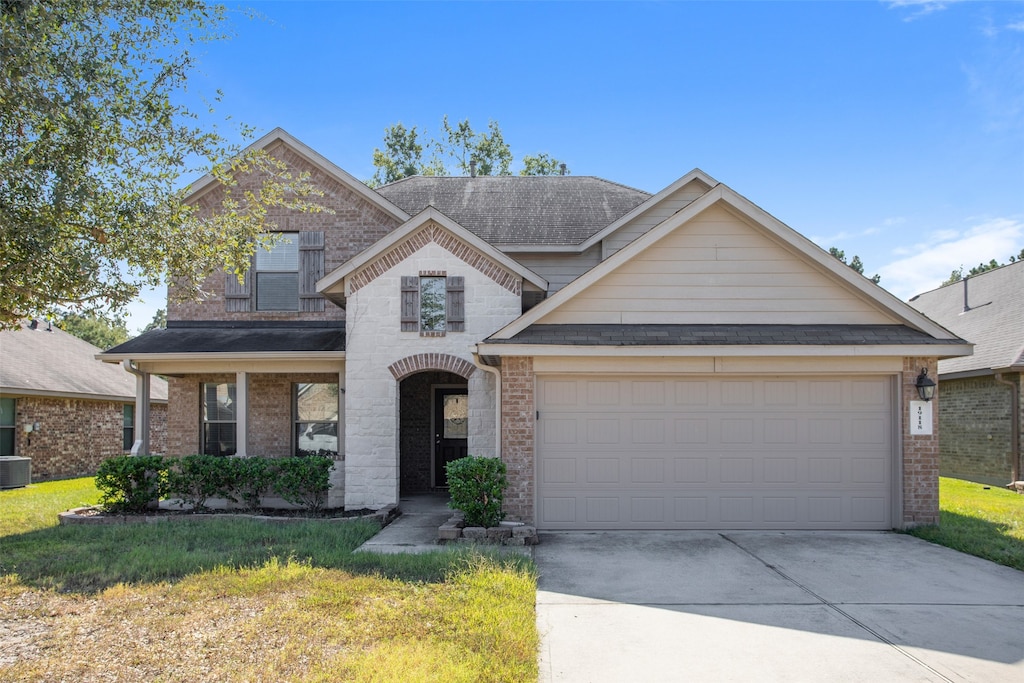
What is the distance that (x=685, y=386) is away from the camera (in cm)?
1040

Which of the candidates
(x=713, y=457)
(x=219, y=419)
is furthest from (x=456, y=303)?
(x=219, y=419)

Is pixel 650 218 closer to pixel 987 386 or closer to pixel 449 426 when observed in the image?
pixel 449 426

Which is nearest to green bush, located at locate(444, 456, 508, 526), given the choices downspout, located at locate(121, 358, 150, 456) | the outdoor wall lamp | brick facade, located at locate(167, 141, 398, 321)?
the outdoor wall lamp

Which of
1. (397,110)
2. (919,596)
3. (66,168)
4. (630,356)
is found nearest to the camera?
(919,596)

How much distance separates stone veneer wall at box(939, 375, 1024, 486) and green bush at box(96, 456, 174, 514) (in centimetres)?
1866

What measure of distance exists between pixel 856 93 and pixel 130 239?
13419mm

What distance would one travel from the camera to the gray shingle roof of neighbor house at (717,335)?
9.98 meters

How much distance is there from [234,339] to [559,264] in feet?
23.2

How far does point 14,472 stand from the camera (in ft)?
57.3

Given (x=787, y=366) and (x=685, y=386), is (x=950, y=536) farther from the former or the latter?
(x=685, y=386)

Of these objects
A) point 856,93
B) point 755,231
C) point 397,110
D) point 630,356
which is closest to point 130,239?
point 630,356

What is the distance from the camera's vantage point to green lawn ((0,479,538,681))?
16.8ft

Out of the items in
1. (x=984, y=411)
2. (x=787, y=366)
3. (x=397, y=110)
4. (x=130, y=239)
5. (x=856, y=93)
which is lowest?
(x=984, y=411)

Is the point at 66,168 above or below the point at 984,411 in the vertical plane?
above
